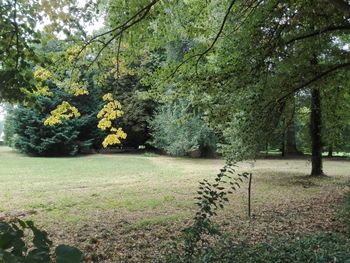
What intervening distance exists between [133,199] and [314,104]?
6800 millimetres

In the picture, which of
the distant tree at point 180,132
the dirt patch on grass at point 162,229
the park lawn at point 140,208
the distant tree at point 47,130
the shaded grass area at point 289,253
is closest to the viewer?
the shaded grass area at point 289,253

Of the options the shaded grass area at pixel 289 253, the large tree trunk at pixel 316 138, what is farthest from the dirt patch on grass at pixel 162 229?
the large tree trunk at pixel 316 138

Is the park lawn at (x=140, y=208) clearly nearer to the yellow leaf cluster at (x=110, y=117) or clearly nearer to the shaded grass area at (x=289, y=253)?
the shaded grass area at (x=289, y=253)

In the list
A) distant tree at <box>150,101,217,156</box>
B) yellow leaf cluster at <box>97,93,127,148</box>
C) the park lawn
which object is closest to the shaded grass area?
the park lawn

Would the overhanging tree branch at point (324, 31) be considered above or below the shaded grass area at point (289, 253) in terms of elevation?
above

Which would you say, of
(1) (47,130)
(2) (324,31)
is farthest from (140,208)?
(1) (47,130)

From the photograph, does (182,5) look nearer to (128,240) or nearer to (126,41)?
(126,41)

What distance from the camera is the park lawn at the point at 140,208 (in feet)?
20.5

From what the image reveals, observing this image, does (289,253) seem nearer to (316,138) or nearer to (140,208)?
(140,208)

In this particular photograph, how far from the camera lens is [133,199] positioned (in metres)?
10.2

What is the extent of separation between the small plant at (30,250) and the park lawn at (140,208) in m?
3.95

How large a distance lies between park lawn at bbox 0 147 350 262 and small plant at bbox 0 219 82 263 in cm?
395

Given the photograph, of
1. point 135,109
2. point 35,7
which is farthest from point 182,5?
point 135,109

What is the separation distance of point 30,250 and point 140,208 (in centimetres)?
772
